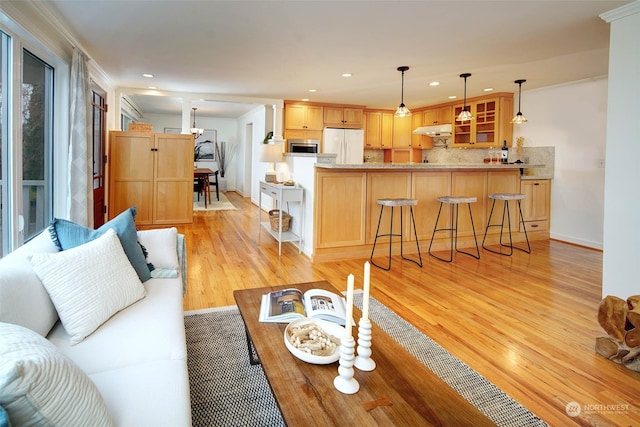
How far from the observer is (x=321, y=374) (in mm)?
1263

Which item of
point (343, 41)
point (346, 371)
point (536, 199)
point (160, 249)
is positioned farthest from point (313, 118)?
point (346, 371)

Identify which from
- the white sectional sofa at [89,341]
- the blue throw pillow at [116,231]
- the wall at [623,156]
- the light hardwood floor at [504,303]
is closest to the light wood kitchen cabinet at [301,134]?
the light hardwood floor at [504,303]

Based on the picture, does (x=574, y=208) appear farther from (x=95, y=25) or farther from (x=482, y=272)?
(x=95, y=25)

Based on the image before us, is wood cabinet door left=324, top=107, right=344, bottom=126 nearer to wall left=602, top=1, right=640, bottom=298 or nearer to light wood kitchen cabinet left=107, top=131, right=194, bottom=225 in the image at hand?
light wood kitchen cabinet left=107, top=131, right=194, bottom=225

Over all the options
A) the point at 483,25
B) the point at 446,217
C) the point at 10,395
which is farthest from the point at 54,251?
the point at 446,217

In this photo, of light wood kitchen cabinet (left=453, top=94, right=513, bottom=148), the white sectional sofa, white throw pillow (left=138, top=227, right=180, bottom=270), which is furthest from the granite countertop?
the white sectional sofa

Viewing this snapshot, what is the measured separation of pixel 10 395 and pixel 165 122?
1110cm

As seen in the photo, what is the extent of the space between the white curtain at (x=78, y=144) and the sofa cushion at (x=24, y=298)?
2.34m

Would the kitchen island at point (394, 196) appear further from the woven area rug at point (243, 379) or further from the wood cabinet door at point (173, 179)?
the wood cabinet door at point (173, 179)

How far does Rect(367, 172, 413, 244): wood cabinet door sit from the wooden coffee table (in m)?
3.11

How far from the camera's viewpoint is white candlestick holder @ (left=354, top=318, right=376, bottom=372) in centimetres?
121

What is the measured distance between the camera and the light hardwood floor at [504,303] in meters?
1.91

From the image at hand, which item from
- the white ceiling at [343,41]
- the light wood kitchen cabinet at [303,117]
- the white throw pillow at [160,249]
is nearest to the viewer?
the white throw pillow at [160,249]

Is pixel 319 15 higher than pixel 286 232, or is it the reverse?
pixel 319 15
